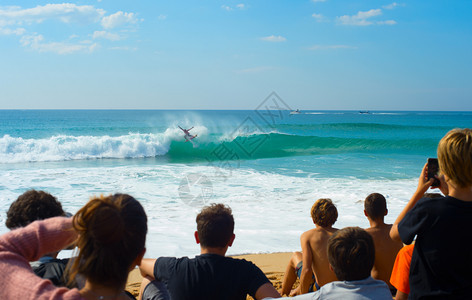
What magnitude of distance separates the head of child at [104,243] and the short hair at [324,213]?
2.31 meters

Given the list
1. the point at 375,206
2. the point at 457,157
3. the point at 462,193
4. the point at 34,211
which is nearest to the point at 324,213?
the point at 375,206

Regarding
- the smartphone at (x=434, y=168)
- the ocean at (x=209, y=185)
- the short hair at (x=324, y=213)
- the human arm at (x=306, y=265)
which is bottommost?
the ocean at (x=209, y=185)

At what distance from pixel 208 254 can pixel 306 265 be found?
1.32 meters

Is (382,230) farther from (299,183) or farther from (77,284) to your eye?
(299,183)

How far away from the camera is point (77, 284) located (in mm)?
1493

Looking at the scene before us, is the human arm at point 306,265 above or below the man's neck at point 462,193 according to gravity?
below

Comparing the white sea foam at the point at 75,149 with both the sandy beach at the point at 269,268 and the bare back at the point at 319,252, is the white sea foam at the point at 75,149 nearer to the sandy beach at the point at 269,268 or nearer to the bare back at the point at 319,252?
the sandy beach at the point at 269,268

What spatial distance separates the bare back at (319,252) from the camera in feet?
10.7

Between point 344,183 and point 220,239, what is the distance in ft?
31.2

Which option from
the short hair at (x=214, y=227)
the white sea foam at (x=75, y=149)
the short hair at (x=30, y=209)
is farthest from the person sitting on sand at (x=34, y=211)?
the white sea foam at (x=75, y=149)

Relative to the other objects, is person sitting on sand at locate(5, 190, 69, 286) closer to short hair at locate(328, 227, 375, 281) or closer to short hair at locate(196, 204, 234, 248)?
short hair at locate(196, 204, 234, 248)

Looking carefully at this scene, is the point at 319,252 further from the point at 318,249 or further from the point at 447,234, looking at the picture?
the point at 447,234

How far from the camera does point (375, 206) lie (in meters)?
3.30

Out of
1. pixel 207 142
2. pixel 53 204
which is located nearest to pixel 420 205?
pixel 53 204
